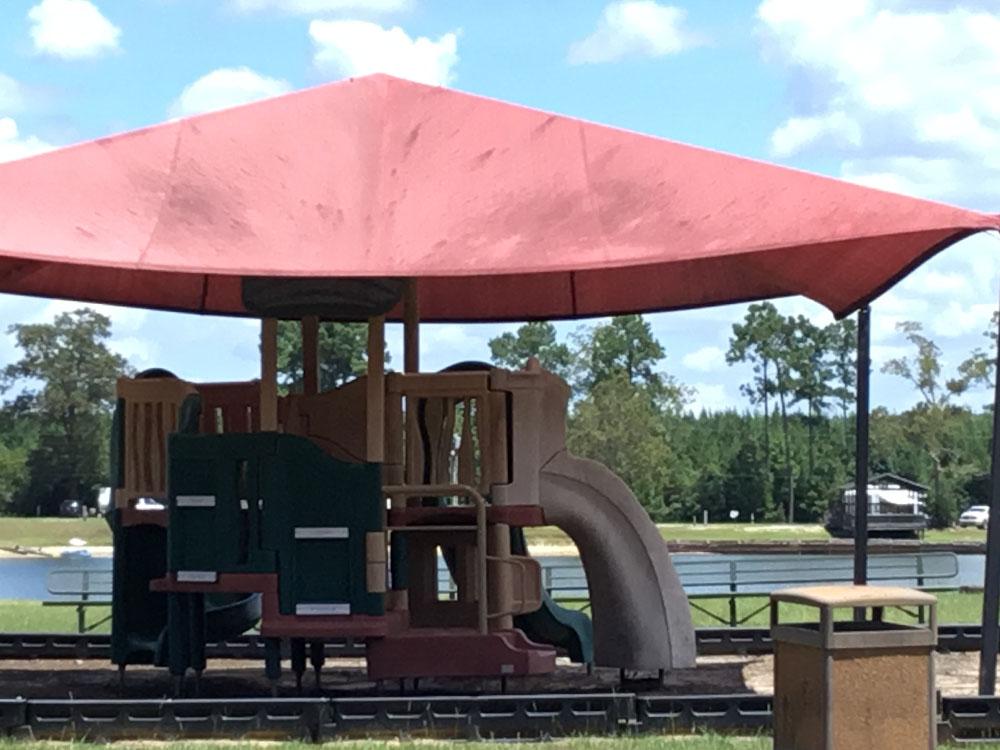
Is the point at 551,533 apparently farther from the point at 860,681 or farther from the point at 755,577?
the point at 860,681

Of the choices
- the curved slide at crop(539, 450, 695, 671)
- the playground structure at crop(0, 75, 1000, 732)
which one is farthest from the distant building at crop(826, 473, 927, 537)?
the playground structure at crop(0, 75, 1000, 732)

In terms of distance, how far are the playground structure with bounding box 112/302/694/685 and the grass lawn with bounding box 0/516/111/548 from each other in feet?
199

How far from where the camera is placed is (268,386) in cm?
1282

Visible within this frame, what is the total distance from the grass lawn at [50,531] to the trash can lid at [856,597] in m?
66.7

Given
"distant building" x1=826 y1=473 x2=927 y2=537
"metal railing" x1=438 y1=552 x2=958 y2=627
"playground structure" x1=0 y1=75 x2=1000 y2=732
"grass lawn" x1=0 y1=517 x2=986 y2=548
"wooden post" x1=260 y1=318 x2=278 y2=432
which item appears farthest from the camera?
"grass lawn" x1=0 y1=517 x2=986 y2=548

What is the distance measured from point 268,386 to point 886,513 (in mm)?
64588

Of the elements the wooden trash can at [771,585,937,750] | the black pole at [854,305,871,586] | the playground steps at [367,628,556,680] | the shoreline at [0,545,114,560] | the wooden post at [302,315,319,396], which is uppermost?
the wooden post at [302,315,319,396]

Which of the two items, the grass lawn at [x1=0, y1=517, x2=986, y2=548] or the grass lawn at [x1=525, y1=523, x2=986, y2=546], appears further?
the grass lawn at [x1=0, y1=517, x2=986, y2=548]

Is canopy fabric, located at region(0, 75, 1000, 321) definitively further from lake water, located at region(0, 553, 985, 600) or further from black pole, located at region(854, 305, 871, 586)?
lake water, located at region(0, 553, 985, 600)

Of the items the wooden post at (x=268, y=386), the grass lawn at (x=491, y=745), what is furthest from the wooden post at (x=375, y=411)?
the grass lawn at (x=491, y=745)

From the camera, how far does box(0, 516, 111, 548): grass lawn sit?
75.1 meters

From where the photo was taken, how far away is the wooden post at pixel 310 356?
14.4 metres

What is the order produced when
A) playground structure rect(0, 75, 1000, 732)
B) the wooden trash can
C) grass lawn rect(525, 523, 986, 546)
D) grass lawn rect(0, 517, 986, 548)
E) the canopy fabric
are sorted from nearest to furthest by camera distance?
the wooden trash can < the canopy fabric < playground structure rect(0, 75, 1000, 732) < grass lawn rect(525, 523, 986, 546) < grass lawn rect(0, 517, 986, 548)

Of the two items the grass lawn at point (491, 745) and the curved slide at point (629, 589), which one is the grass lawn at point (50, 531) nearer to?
the curved slide at point (629, 589)
